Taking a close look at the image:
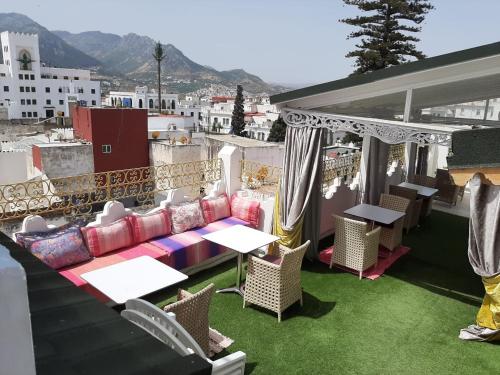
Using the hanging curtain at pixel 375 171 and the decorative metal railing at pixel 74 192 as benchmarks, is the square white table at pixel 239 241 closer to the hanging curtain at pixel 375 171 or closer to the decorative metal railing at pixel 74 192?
the decorative metal railing at pixel 74 192

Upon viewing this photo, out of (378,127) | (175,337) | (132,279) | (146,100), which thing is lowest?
(132,279)

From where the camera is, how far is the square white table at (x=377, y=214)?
6.17 meters

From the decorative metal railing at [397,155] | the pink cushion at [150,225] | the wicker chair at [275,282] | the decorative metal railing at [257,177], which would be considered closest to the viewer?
the wicker chair at [275,282]

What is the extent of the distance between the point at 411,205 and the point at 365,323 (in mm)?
3990

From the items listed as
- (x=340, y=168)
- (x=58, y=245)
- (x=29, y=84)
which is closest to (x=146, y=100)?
(x=29, y=84)

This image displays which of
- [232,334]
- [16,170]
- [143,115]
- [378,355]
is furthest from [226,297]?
[143,115]

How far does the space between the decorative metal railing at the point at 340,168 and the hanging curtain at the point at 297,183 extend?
1.64m

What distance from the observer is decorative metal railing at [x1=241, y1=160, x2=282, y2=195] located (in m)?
7.46

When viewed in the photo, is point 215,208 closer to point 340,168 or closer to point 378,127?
point 378,127

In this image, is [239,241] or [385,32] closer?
[239,241]

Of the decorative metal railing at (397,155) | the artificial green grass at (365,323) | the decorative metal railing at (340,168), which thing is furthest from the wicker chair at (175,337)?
the decorative metal railing at (397,155)

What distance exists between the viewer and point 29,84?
198 feet

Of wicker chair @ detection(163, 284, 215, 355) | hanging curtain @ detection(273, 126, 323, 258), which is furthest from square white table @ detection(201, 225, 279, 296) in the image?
wicker chair @ detection(163, 284, 215, 355)

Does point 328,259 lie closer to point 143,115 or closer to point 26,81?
point 143,115
